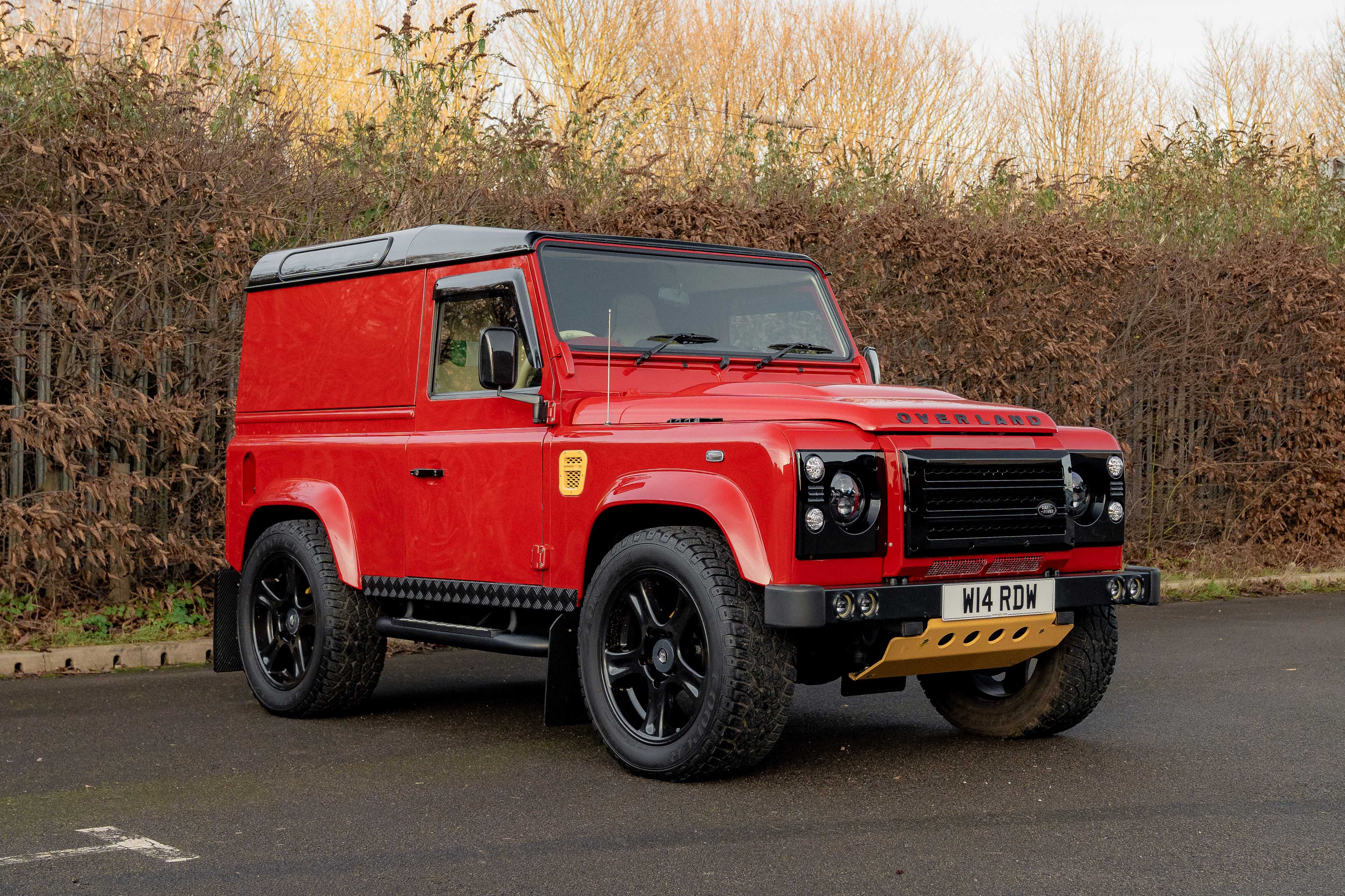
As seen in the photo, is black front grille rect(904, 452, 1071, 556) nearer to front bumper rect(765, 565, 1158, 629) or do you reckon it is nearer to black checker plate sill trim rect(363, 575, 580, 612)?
front bumper rect(765, 565, 1158, 629)

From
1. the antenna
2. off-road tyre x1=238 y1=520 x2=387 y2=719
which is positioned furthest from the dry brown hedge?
the antenna

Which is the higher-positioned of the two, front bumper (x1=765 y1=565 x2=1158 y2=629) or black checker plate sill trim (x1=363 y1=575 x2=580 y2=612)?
front bumper (x1=765 y1=565 x2=1158 y2=629)

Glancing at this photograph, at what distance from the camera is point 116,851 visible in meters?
4.82

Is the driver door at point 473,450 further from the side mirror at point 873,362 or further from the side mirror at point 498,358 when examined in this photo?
the side mirror at point 873,362

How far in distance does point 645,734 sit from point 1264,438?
35.4ft

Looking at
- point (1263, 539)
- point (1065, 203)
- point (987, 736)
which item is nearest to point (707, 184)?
point (1065, 203)

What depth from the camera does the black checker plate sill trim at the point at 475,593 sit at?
642 centimetres

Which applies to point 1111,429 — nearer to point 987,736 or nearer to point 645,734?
point 987,736

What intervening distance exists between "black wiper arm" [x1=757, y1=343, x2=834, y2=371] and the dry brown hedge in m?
3.99

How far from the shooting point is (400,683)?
8.52 meters

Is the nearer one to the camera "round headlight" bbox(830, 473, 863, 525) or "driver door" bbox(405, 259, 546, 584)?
"round headlight" bbox(830, 473, 863, 525)

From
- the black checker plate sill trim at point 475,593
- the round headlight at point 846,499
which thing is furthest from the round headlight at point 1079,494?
the black checker plate sill trim at point 475,593

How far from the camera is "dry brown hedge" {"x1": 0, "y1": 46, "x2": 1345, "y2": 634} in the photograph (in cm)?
915

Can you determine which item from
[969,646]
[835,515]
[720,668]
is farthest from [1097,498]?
[720,668]
